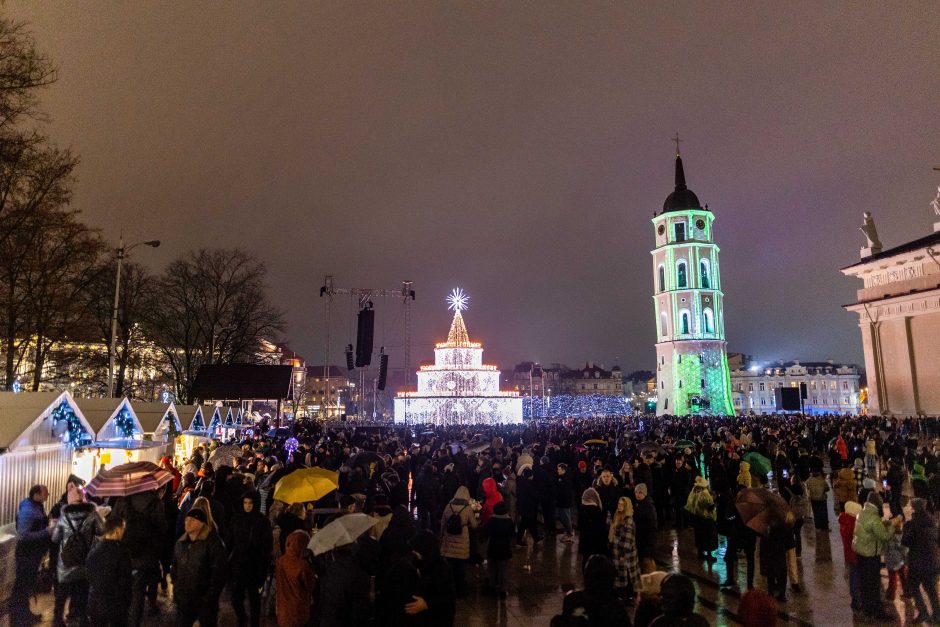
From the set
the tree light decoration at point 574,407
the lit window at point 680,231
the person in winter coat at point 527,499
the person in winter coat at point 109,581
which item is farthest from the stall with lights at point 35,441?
the tree light decoration at point 574,407

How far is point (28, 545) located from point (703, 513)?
882 cm

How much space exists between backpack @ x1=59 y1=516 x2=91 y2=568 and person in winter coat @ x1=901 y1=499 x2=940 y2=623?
9019mm

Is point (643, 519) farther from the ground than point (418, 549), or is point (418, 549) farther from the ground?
point (418, 549)

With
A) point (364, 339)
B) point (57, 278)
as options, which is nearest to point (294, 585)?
point (57, 278)

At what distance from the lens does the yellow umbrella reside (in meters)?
7.00

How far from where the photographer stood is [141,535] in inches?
256

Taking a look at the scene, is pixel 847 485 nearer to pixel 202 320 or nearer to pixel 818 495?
pixel 818 495

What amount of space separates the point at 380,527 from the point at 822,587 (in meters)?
6.10

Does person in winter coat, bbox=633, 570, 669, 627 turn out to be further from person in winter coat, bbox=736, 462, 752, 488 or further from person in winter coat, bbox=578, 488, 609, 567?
person in winter coat, bbox=736, 462, 752, 488

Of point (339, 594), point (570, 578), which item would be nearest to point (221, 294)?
point (570, 578)

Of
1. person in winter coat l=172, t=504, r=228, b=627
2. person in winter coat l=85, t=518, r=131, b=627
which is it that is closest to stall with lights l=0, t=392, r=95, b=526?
person in winter coat l=85, t=518, r=131, b=627

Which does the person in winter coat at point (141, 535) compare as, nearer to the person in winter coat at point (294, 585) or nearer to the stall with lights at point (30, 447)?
the person in winter coat at point (294, 585)

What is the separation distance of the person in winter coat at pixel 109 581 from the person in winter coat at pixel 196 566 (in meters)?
0.42

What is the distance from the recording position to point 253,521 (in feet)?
20.7
